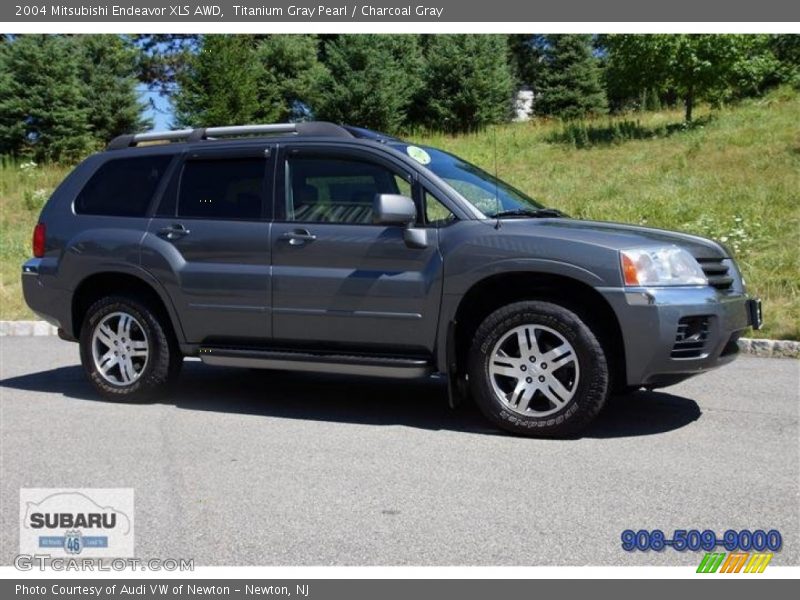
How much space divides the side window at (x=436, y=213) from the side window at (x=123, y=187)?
2.27 metres

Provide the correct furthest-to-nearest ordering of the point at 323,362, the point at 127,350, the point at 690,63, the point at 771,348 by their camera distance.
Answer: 1. the point at 690,63
2. the point at 771,348
3. the point at 127,350
4. the point at 323,362

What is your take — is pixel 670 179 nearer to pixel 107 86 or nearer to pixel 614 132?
pixel 614 132

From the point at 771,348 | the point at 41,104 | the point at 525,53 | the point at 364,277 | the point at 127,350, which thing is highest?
the point at 525,53

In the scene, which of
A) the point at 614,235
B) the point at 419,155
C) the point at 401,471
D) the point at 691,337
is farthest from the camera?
the point at 419,155

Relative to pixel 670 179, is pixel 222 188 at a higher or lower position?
lower

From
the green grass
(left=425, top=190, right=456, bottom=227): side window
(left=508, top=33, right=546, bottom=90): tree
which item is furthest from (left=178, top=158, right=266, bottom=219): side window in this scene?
(left=508, top=33, right=546, bottom=90): tree

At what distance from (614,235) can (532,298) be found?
65cm

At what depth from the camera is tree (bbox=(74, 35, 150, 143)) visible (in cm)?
3134

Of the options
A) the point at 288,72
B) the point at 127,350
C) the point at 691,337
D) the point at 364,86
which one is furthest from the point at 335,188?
the point at 288,72

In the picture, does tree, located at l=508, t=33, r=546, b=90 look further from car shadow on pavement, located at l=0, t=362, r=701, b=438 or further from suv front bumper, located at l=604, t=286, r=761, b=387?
suv front bumper, located at l=604, t=286, r=761, b=387

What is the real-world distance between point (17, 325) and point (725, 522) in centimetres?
1040

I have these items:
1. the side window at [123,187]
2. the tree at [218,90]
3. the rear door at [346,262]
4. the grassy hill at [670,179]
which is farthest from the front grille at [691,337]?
the tree at [218,90]

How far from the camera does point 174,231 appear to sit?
22.6ft

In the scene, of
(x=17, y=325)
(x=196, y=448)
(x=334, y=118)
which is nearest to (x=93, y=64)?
(x=334, y=118)
